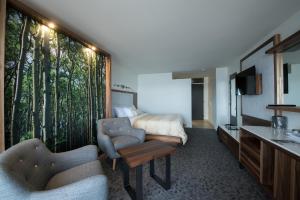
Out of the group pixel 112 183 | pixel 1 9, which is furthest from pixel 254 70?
pixel 1 9

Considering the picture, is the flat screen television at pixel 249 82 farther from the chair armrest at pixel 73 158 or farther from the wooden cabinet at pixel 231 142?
the chair armrest at pixel 73 158

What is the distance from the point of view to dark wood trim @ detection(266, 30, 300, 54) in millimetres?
1841

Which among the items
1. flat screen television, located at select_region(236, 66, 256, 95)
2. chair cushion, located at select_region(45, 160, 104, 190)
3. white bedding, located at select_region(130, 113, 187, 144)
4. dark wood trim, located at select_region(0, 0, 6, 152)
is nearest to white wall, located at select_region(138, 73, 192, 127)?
white bedding, located at select_region(130, 113, 187, 144)

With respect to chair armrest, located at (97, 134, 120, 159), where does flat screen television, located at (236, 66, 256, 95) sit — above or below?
above

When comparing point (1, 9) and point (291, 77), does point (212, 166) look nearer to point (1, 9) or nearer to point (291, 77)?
point (291, 77)

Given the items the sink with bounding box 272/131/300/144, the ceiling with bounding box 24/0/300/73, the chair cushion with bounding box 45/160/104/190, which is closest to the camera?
the chair cushion with bounding box 45/160/104/190

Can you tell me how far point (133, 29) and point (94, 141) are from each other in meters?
2.31

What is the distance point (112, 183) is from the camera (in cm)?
210

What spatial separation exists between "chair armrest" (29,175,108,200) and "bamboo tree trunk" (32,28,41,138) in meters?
1.13

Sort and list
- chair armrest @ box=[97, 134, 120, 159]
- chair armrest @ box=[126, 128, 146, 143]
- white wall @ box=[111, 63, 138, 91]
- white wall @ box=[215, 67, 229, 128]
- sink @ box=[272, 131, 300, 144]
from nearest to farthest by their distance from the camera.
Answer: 1. sink @ box=[272, 131, 300, 144]
2. chair armrest @ box=[97, 134, 120, 159]
3. chair armrest @ box=[126, 128, 146, 143]
4. white wall @ box=[111, 63, 138, 91]
5. white wall @ box=[215, 67, 229, 128]

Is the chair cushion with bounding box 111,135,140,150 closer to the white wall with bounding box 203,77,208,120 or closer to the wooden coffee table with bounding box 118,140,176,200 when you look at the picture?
the wooden coffee table with bounding box 118,140,176,200

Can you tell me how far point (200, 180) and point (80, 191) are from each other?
1729mm

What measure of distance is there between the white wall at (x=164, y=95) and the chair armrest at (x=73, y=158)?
4.72 metres

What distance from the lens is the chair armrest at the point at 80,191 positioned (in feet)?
3.26
